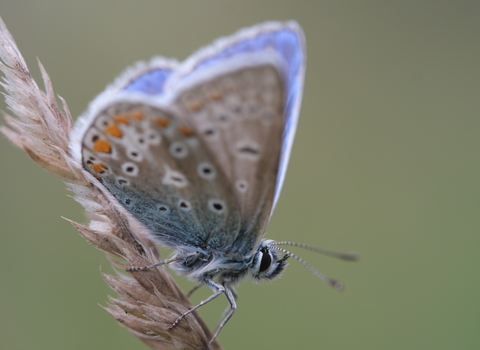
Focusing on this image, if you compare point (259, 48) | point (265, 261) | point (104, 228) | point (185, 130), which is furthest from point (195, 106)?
point (265, 261)

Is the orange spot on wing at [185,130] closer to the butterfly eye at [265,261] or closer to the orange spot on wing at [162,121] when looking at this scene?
the orange spot on wing at [162,121]

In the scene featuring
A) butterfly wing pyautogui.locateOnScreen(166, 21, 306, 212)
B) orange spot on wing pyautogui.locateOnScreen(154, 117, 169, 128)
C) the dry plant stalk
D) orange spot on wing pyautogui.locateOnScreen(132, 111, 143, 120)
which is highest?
butterfly wing pyautogui.locateOnScreen(166, 21, 306, 212)

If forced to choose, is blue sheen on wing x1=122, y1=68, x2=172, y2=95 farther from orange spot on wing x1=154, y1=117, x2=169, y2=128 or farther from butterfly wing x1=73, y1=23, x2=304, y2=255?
orange spot on wing x1=154, y1=117, x2=169, y2=128

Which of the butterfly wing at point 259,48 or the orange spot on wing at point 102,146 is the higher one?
the butterfly wing at point 259,48

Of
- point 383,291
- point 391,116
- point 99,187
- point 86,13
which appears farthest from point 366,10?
point 99,187

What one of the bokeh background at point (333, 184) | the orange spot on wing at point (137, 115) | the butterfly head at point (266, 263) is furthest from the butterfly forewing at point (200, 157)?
the bokeh background at point (333, 184)

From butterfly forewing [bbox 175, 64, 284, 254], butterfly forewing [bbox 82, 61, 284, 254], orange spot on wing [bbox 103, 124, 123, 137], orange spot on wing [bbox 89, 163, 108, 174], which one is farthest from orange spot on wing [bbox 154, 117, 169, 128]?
orange spot on wing [bbox 89, 163, 108, 174]
